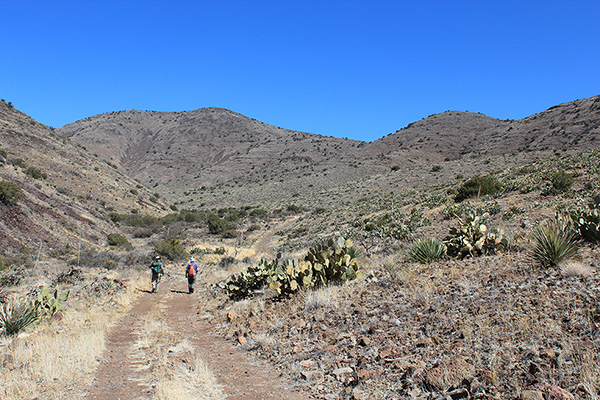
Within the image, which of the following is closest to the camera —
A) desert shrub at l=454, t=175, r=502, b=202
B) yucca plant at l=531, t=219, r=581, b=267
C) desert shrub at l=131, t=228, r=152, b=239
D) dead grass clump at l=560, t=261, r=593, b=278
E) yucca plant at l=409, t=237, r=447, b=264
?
dead grass clump at l=560, t=261, r=593, b=278

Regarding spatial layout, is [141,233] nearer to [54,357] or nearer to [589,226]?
[54,357]

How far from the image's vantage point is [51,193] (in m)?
30.1

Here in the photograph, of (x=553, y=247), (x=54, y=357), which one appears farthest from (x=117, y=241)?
(x=553, y=247)

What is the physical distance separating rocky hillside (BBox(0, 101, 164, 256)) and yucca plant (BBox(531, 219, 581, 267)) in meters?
22.2

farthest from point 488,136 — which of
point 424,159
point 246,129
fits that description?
point 246,129

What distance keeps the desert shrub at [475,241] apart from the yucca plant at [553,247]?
193cm

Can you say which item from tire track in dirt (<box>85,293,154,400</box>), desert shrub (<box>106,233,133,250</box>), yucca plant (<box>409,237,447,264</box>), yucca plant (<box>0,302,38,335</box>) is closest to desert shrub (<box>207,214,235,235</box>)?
desert shrub (<box>106,233,133,250</box>)

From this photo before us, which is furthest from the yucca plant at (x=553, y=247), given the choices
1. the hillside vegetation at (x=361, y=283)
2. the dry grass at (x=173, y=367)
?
the dry grass at (x=173, y=367)

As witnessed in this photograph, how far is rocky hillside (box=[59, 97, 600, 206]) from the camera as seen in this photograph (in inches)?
2554

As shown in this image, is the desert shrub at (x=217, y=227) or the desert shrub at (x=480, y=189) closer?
the desert shrub at (x=480, y=189)

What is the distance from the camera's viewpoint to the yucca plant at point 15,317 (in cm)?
834

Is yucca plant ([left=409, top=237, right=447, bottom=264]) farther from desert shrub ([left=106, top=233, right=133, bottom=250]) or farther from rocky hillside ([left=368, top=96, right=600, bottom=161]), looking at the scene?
rocky hillside ([left=368, top=96, right=600, bottom=161])

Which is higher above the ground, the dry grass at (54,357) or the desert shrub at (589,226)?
the desert shrub at (589,226)

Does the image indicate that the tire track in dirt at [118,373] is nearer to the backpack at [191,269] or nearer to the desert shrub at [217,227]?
the backpack at [191,269]
